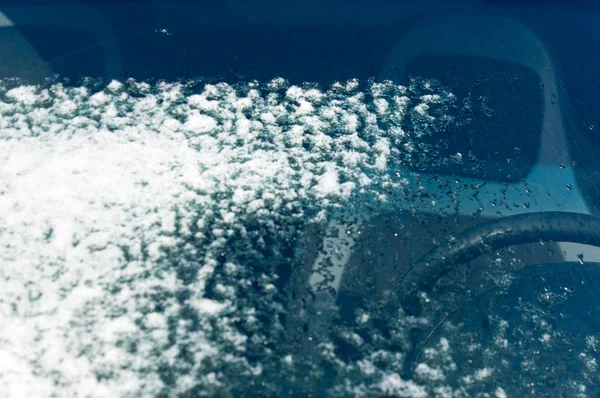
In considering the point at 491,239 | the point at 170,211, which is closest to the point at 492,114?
the point at 491,239

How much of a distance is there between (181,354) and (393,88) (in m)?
0.95

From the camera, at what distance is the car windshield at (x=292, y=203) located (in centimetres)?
102

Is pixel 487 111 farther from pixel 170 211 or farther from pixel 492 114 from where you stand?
pixel 170 211

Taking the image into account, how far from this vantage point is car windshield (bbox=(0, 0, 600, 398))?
1.02m

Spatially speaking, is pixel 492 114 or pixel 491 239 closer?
pixel 491 239

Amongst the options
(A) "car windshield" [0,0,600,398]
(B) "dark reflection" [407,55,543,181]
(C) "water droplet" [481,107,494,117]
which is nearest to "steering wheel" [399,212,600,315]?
(A) "car windshield" [0,0,600,398]

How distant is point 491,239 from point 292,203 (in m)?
0.48

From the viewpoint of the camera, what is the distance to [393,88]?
5.00ft

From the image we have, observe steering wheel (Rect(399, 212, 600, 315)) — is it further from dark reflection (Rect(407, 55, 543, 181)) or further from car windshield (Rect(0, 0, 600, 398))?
dark reflection (Rect(407, 55, 543, 181))

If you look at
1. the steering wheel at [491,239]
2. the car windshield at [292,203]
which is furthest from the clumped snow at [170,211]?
the steering wheel at [491,239]

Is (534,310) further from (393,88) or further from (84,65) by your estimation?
(84,65)

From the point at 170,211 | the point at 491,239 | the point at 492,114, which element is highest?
the point at 492,114

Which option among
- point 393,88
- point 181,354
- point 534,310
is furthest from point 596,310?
point 181,354

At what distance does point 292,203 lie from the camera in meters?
1.24
